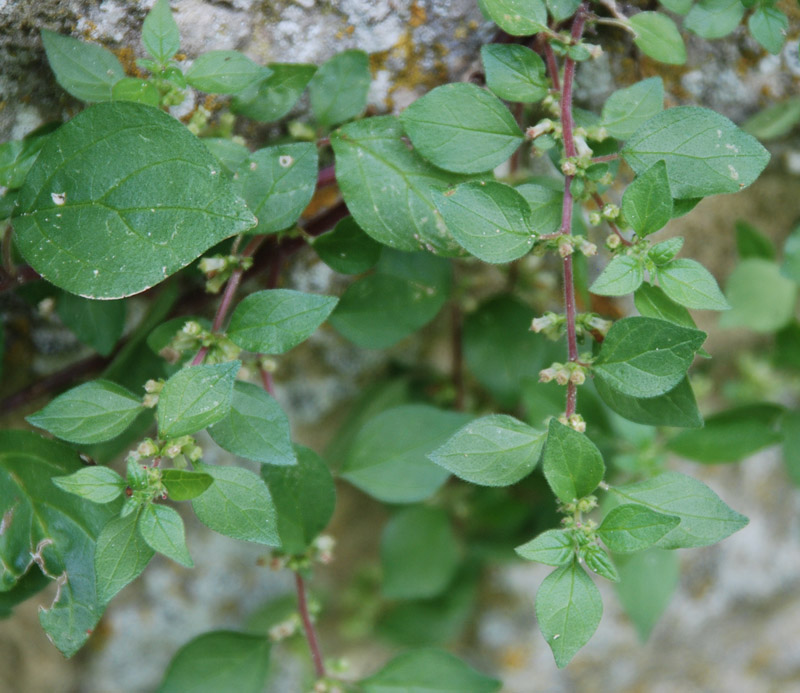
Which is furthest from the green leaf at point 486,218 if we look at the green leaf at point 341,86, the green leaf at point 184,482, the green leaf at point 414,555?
the green leaf at point 414,555

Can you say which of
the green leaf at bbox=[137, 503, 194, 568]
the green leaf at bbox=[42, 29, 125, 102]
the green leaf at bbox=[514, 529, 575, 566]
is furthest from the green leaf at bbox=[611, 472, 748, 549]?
the green leaf at bbox=[42, 29, 125, 102]

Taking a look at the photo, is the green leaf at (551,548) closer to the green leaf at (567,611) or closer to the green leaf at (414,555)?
the green leaf at (567,611)

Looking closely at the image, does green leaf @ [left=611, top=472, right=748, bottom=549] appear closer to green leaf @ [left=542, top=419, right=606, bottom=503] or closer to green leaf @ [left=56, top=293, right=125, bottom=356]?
green leaf @ [left=542, top=419, right=606, bottom=503]

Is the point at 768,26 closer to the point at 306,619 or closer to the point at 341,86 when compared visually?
the point at 341,86

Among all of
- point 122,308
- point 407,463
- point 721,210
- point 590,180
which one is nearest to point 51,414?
point 122,308

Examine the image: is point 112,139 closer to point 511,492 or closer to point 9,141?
point 9,141

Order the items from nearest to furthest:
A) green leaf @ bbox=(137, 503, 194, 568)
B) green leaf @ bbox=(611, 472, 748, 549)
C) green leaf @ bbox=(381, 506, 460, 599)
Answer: green leaf @ bbox=(137, 503, 194, 568) < green leaf @ bbox=(611, 472, 748, 549) < green leaf @ bbox=(381, 506, 460, 599)
